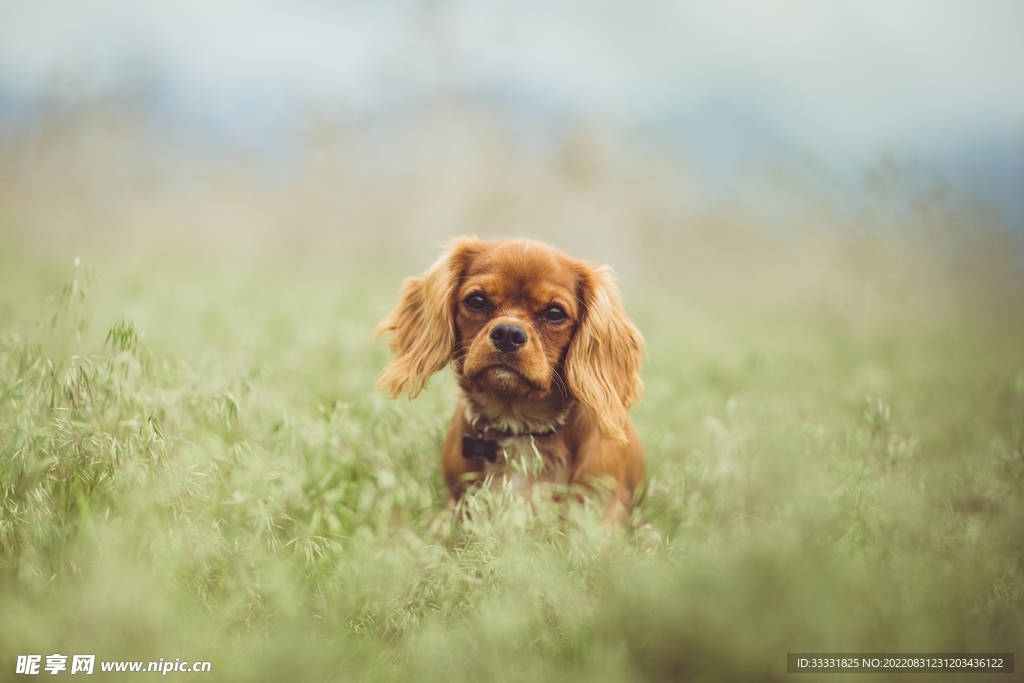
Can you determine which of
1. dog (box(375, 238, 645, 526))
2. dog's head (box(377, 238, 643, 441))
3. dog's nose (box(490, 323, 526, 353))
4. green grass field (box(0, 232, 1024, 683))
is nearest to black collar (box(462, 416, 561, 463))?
dog (box(375, 238, 645, 526))

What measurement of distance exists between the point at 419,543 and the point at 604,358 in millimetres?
1094

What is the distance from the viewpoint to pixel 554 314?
2.63 m

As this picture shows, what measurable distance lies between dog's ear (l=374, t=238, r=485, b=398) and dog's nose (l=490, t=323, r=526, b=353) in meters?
A: 0.43

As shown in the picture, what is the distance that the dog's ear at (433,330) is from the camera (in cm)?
273

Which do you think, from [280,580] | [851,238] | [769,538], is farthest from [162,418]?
[851,238]

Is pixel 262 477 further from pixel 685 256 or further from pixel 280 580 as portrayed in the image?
pixel 685 256

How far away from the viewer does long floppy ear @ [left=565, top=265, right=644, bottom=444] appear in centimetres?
255

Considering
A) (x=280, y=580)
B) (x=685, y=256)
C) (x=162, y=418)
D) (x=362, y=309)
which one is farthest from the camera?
(x=685, y=256)

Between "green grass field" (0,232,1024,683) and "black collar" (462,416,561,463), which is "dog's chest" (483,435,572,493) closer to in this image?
"black collar" (462,416,561,463)

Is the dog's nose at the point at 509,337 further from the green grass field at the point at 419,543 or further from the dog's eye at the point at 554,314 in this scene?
the green grass field at the point at 419,543

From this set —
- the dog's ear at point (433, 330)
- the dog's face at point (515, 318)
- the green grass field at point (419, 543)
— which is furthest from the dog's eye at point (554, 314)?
the green grass field at point (419, 543)

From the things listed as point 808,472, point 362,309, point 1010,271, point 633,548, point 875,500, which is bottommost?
point 633,548

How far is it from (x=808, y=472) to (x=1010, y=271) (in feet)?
21.9

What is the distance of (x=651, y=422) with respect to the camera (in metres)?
3.98
